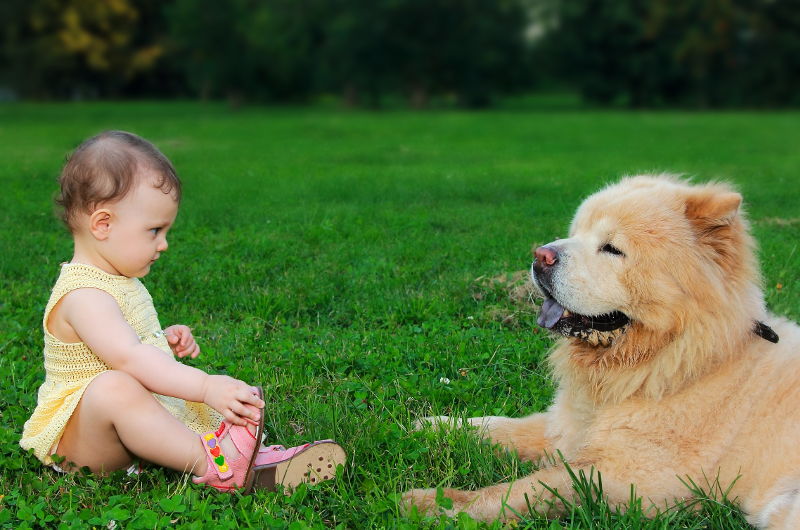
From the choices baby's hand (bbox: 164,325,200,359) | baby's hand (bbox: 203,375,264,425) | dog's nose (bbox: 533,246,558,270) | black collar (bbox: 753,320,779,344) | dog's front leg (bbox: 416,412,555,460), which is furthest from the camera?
dog's front leg (bbox: 416,412,555,460)

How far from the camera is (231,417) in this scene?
2.98m

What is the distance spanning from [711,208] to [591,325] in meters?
0.65

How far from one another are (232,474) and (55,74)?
4905 cm

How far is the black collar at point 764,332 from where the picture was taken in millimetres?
3199

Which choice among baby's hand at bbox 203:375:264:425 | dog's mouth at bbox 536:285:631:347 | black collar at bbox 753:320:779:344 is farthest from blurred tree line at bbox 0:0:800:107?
baby's hand at bbox 203:375:264:425

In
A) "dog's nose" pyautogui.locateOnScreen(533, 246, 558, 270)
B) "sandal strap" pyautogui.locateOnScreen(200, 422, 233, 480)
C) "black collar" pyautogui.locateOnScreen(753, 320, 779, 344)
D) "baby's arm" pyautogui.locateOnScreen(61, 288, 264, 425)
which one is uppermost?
"dog's nose" pyautogui.locateOnScreen(533, 246, 558, 270)

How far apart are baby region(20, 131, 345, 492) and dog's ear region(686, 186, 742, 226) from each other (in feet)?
5.48

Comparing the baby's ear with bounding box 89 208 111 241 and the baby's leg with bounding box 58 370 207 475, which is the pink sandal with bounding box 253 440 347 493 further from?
the baby's ear with bounding box 89 208 111 241

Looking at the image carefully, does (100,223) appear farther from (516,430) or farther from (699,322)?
(699,322)

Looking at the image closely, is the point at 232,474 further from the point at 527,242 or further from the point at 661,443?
the point at 527,242

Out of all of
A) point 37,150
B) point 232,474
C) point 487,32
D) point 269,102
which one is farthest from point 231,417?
point 269,102

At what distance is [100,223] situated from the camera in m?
3.14

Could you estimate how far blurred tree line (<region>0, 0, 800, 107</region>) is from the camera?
40625 mm

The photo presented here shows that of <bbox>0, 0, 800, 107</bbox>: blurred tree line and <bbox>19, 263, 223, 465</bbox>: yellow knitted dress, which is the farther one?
<bbox>0, 0, 800, 107</bbox>: blurred tree line
